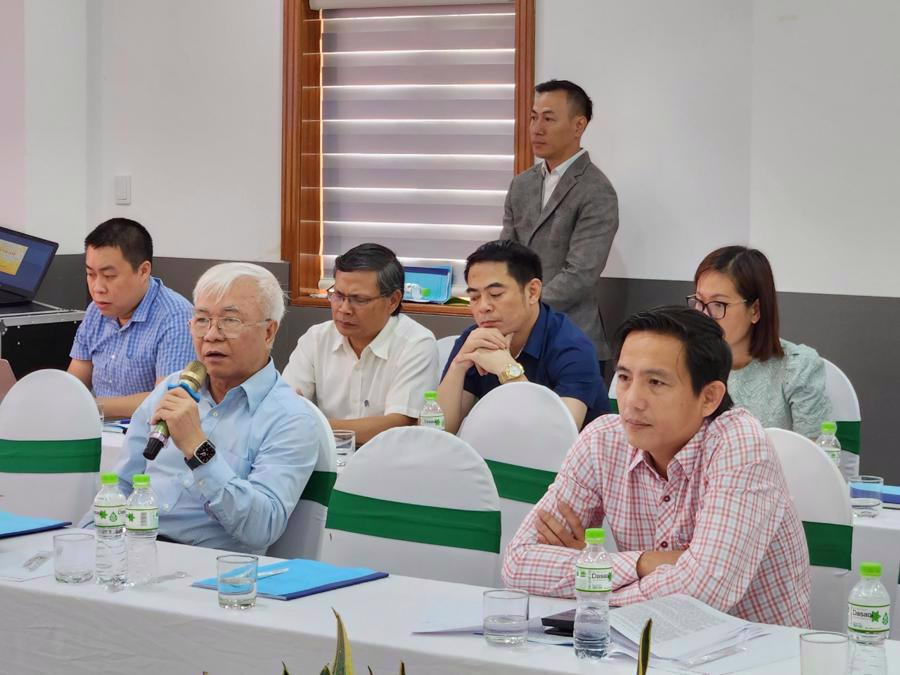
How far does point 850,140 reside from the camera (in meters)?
4.87

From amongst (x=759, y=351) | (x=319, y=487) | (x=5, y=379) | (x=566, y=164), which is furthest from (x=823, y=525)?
(x=566, y=164)

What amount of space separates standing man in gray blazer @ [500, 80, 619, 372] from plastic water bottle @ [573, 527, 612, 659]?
339 centimetres

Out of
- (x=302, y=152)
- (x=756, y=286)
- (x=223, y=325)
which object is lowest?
(x=223, y=325)

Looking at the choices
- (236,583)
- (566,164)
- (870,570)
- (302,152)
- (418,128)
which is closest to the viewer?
(870,570)

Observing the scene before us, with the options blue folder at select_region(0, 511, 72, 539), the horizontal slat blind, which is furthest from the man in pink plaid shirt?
the horizontal slat blind

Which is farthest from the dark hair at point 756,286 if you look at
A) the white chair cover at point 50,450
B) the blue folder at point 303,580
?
the white chair cover at point 50,450

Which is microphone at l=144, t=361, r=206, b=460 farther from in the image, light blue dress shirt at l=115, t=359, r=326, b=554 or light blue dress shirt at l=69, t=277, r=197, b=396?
light blue dress shirt at l=69, t=277, r=197, b=396

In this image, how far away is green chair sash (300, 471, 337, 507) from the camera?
2.97m

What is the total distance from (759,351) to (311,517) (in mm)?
1627

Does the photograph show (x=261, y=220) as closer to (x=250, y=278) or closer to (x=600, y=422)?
(x=250, y=278)

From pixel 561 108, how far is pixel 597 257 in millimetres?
730

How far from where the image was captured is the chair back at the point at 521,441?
10.2 feet

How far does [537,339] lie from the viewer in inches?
155

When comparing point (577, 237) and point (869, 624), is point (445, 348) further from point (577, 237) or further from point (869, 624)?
point (869, 624)
